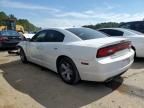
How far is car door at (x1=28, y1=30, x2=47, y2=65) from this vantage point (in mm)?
6248

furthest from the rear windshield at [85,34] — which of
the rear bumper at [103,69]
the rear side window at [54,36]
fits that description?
the rear bumper at [103,69]

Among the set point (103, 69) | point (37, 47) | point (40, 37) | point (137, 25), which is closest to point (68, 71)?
point (103, 69)

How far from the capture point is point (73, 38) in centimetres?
508

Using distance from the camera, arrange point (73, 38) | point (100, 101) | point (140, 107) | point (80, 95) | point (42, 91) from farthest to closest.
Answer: point (73, 38), point (42, 91), point (80, 95), point (100, 101), point (140, 107)

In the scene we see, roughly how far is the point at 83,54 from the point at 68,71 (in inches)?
30.4

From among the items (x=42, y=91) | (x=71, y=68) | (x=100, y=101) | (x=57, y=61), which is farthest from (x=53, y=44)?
(x=100, y=101)

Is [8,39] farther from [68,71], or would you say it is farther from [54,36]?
[68,71]

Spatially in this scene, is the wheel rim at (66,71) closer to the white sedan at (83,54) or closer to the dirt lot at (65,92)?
the white sedan at (83,54)

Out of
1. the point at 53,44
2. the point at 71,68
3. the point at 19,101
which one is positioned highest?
the point at 53,44

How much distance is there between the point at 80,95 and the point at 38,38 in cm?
292

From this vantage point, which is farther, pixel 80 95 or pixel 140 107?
pixel 80 95

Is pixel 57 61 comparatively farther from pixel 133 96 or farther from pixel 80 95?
pixel 133 96

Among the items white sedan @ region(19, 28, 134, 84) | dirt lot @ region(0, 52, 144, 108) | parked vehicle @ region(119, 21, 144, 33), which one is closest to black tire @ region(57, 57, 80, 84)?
white sedan @ region(19, 28, 134, 84)

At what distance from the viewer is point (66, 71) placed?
507 centimetres
